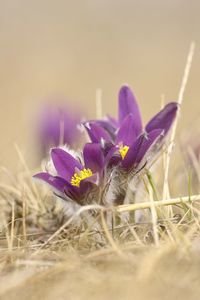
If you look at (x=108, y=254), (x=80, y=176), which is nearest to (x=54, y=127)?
(x=80, y=176)

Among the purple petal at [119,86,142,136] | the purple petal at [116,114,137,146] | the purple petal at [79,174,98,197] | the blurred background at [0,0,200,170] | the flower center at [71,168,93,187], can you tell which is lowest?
the purple petal at [79,174,98,197]

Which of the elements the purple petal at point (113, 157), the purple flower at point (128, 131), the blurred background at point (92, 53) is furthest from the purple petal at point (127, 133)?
the blurred background at point (92, 53)

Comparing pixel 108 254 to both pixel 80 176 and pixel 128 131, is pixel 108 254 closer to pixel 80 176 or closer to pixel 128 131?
pixel 80 176

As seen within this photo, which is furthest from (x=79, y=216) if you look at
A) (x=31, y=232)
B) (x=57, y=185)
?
(x=31, y=232)

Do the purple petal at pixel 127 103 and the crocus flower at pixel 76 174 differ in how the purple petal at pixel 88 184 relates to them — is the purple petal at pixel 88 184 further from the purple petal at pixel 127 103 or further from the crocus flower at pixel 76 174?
the purple petal at pixel 127 103

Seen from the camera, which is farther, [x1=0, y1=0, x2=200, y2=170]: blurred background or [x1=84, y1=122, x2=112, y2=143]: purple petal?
[x1=0, y1=0, x2=200, y2=170]: blurred background

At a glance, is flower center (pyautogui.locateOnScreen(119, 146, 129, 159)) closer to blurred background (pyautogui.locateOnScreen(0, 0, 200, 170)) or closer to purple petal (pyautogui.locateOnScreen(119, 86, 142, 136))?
purple petal (pyautogui.locateOnScreen(119, 86, 142, 136))

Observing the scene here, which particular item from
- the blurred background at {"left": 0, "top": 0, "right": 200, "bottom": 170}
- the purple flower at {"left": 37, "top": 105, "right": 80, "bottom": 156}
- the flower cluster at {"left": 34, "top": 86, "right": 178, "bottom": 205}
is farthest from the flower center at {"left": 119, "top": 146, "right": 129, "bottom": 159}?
the blurred background at {"left": 0, "top": 0, "right": 200, "bottom": 170}
